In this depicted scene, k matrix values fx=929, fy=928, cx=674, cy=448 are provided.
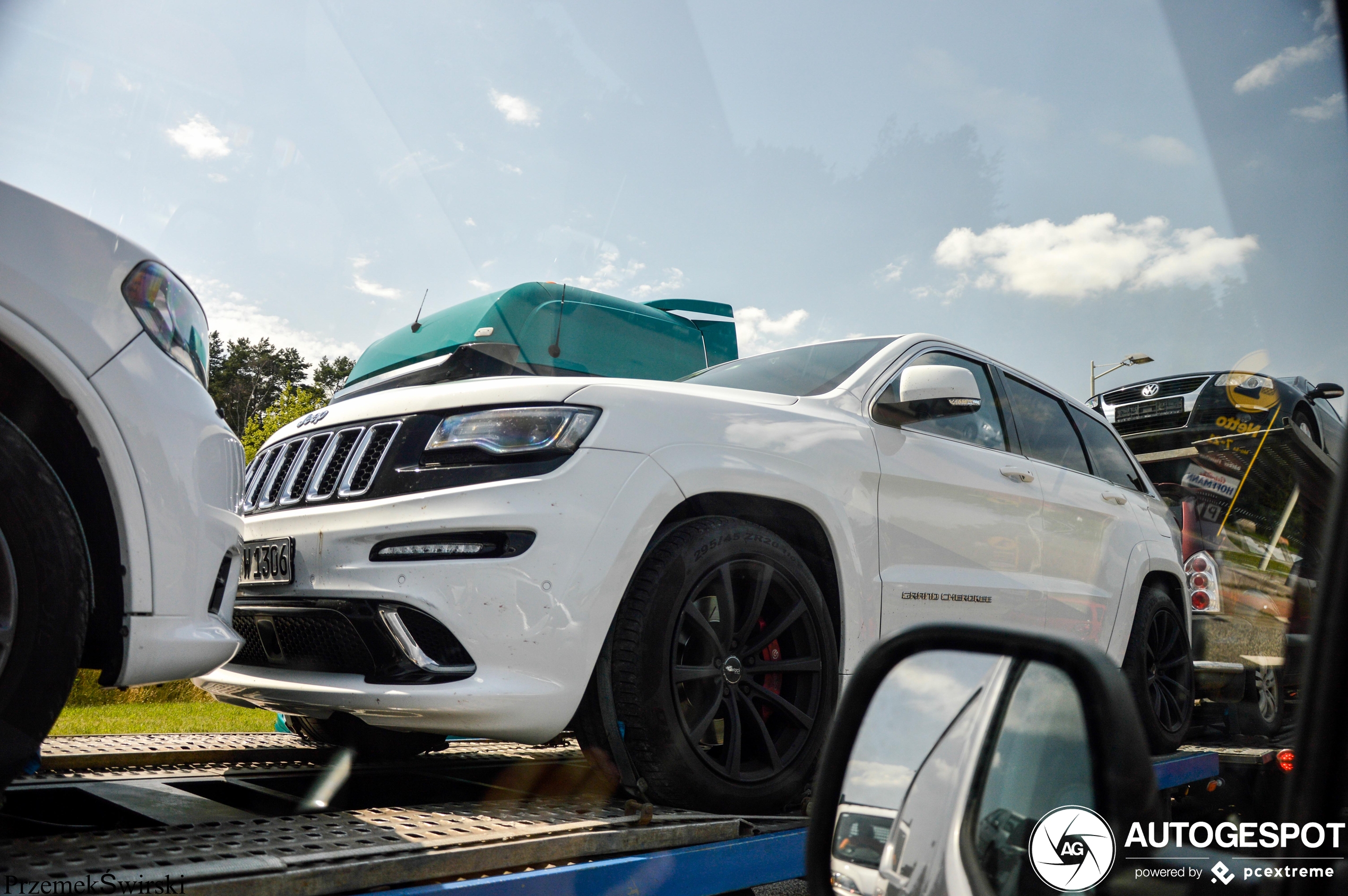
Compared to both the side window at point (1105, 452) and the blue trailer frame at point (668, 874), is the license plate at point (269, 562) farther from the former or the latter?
the side window at point (1105, 452)

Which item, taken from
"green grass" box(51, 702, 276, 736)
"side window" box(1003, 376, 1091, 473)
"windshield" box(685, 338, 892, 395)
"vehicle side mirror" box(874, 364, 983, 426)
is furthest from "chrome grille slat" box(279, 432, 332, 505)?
"green grass" box(51, 702, 276, 736)

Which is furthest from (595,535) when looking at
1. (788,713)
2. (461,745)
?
(461,745)

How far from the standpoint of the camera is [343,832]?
5.97 feet

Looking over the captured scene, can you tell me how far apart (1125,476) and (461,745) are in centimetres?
341

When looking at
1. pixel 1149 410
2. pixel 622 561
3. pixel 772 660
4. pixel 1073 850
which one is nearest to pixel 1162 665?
pixel 772 660

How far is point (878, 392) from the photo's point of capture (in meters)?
3.22

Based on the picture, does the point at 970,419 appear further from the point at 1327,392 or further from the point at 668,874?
the point at 1327,392

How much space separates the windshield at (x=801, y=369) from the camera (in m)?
3.22

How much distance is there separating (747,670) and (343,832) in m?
1.10

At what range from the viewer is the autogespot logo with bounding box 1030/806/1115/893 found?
29.5 inches

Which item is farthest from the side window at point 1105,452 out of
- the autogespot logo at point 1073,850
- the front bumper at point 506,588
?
the autogespot logo at point 1073,850

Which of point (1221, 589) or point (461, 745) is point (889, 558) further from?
point (461, 745)

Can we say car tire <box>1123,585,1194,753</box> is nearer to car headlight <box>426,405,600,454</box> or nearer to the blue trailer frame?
the blue trailer frame

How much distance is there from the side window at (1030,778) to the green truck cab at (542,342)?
13.9 feet
